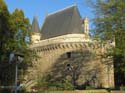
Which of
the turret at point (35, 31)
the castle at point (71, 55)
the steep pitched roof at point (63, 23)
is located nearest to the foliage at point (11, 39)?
the castle at point (71, 55)

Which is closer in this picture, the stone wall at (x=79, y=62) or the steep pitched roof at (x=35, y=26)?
the stone wall at (x=79, y=62)

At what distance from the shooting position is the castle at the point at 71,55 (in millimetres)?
45438

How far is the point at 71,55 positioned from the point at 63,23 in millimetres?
6938

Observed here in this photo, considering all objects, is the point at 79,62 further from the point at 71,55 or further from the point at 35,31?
the point at 35,31

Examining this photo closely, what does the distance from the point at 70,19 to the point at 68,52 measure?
5.95 meters

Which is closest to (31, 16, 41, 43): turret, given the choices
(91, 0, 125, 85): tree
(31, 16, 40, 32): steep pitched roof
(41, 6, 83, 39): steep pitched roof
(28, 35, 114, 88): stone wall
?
(31, 16, 40, 32): steep pitched roof

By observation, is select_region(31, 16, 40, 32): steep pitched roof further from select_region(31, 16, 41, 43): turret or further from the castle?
the castle

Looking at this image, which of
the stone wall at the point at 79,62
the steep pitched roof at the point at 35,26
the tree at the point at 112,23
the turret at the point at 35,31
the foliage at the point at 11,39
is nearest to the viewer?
the tree at the point at 112,23

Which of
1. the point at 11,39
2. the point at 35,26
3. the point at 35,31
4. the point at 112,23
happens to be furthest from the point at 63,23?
the point at 112,23

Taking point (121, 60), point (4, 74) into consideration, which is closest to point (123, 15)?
point (121, 60)

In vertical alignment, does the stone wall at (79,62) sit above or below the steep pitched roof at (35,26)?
below

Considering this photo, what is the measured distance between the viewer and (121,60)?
2919cm

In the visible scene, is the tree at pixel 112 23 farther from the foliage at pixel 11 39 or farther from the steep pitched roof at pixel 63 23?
the steep pitched roof at pixel 63 23

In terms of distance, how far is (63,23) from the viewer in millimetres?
50438
